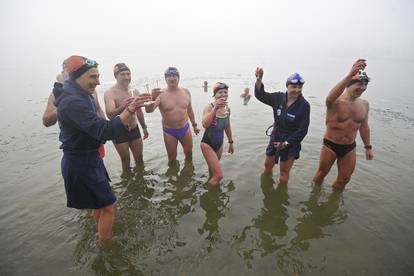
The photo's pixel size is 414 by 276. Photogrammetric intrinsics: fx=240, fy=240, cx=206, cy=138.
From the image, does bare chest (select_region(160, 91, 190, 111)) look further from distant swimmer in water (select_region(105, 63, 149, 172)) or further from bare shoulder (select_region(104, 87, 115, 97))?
bare shoulder (select_region(104, 87, 115, 97))

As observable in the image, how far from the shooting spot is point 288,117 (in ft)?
15.2

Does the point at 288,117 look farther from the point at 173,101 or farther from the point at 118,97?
the point at 118,97

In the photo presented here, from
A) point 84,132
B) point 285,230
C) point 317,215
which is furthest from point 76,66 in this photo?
point 317,215

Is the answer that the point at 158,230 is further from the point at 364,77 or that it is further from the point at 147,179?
the point at 364,77

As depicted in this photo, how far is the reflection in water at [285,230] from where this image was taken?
358 cm

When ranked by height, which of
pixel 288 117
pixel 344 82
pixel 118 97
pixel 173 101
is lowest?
pixel 288 117

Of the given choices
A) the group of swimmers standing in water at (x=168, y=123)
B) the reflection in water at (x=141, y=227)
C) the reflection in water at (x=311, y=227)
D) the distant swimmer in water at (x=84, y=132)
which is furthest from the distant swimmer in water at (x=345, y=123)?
the distant swimmer in water at (x=84, y=132)

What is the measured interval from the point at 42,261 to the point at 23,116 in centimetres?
1049

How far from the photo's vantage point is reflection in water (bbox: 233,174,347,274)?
11.8 feet

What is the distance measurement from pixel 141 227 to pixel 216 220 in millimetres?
1350

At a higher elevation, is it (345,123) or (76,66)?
(76,66)

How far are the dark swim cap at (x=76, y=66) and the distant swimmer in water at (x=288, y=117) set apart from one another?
2.98 metres

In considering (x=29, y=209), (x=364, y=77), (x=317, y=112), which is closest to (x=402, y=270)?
(x=364, y=77)

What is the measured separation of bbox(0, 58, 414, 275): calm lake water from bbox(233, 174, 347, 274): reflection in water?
0.7 inches
